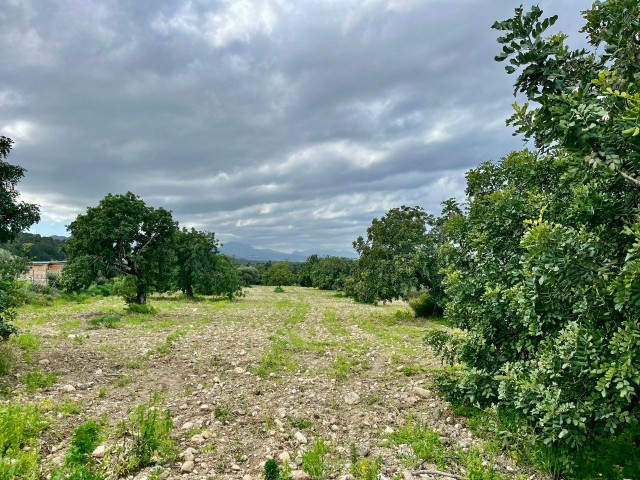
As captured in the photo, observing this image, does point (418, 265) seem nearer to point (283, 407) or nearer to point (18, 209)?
point (283, 407)

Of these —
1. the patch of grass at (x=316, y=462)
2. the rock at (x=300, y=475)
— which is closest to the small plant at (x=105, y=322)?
the patch of grass at (x=316, y=462)

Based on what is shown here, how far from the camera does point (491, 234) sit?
27.8 ft

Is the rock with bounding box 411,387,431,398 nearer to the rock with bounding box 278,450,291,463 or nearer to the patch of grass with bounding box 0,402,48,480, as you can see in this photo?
the rock with bounding box 278,450,291,463

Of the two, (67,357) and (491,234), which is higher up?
(491,234)

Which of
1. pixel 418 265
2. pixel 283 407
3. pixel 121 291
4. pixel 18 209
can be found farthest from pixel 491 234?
pixel 121 291

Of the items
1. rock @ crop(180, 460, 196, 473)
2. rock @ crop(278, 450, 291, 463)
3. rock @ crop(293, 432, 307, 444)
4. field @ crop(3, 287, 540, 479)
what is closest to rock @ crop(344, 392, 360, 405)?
field @ crop(3, 287, 540, 479)

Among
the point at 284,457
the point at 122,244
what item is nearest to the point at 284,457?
the point at 284,457

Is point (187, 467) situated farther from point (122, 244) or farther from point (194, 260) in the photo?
point (194, 260)

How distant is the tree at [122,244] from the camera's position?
98.5ft

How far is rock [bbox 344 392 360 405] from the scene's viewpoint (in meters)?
10.1

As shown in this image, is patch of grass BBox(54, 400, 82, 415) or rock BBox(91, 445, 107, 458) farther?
patch of grass BBox(54, 400, 82, 415)

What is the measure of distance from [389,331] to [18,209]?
19.4 metres

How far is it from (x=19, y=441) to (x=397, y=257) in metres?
24.2

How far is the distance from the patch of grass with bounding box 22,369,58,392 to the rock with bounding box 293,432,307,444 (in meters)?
7.65
